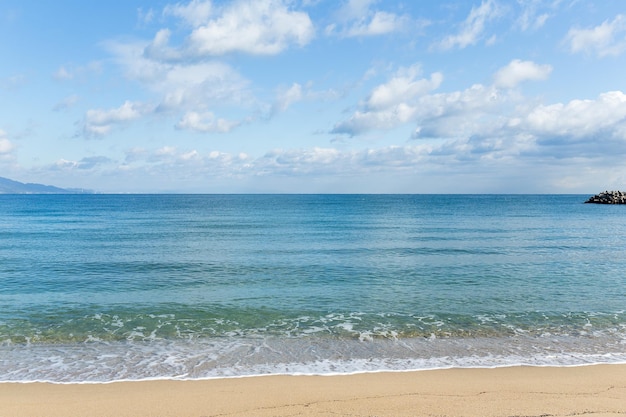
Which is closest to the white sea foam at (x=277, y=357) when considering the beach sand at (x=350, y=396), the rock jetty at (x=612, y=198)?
the beach sand at (x=350, y=396)

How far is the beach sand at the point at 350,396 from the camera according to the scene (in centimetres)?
933

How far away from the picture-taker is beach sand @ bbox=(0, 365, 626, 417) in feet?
30.6

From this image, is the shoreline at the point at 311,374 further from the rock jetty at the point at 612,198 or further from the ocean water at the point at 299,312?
the rock jetty at the point at 612,198

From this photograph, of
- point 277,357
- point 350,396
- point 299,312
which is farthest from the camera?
point 299,312

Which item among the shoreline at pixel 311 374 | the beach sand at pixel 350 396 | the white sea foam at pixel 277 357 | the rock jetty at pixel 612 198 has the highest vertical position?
the rock jetty at pixel 612 198

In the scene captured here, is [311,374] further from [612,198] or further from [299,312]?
[612,198]

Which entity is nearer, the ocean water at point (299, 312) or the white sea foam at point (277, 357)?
the white sea foam at point (277, 357)

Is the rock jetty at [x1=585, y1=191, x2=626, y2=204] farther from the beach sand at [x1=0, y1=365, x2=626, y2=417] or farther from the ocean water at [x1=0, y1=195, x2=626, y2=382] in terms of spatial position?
the beach sand at [x1=0, y1=365, x2=626, y2=417]

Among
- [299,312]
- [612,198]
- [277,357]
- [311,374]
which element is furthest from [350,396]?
[612,198]

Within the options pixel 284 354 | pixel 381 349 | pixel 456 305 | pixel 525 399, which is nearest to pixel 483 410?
pixel 525 399

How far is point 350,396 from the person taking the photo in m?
10.1

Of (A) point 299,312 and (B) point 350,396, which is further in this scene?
(A) point 299,312

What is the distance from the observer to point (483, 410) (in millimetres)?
9398

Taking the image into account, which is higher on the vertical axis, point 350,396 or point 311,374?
point 350,396
